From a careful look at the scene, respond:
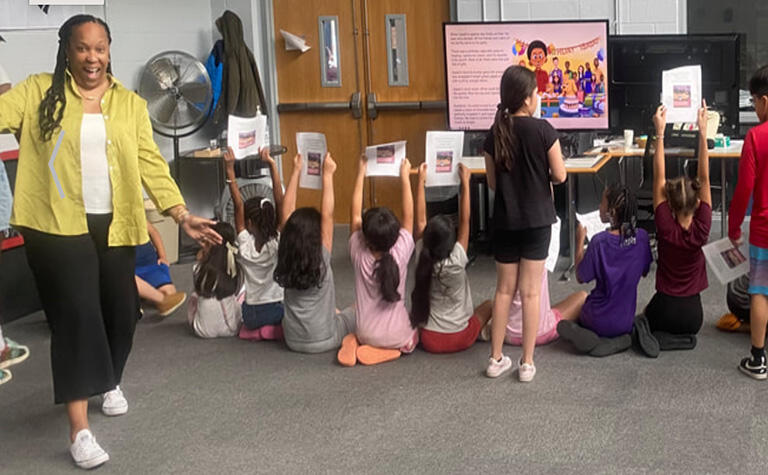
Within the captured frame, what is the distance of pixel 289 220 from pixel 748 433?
6.58 ft

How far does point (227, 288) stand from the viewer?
4547mm

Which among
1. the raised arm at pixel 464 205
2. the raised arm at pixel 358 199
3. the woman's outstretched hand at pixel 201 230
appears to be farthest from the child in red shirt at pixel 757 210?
the woman's outstretched hand at pixel 201 230

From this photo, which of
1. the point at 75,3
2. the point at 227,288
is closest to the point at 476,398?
the point at 227,288

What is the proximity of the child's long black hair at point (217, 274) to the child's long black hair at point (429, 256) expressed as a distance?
0.94 metres

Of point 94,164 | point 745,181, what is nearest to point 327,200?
point 94,164

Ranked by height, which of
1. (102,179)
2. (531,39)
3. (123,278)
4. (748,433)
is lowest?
(748,433)

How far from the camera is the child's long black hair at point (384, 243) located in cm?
400

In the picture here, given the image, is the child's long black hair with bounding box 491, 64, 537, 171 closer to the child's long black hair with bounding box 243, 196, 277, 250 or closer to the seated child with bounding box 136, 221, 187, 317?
the child's long black hair with bounding box 243, 196, 277, 250

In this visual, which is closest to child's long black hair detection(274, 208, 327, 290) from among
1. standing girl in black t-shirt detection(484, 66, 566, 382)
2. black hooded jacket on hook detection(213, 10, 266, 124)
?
standing girl in black t-shirt detection(484, 66, 566, 382)

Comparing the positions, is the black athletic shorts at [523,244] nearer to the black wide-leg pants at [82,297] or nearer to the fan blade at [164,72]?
the black wide-leg pants at [82,297]

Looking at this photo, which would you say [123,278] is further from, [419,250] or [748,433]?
[748,433]

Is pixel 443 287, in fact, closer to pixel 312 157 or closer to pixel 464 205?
pixel 464 205

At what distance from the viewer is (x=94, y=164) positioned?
3098 mm

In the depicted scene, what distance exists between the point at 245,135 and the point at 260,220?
1.36 ft
